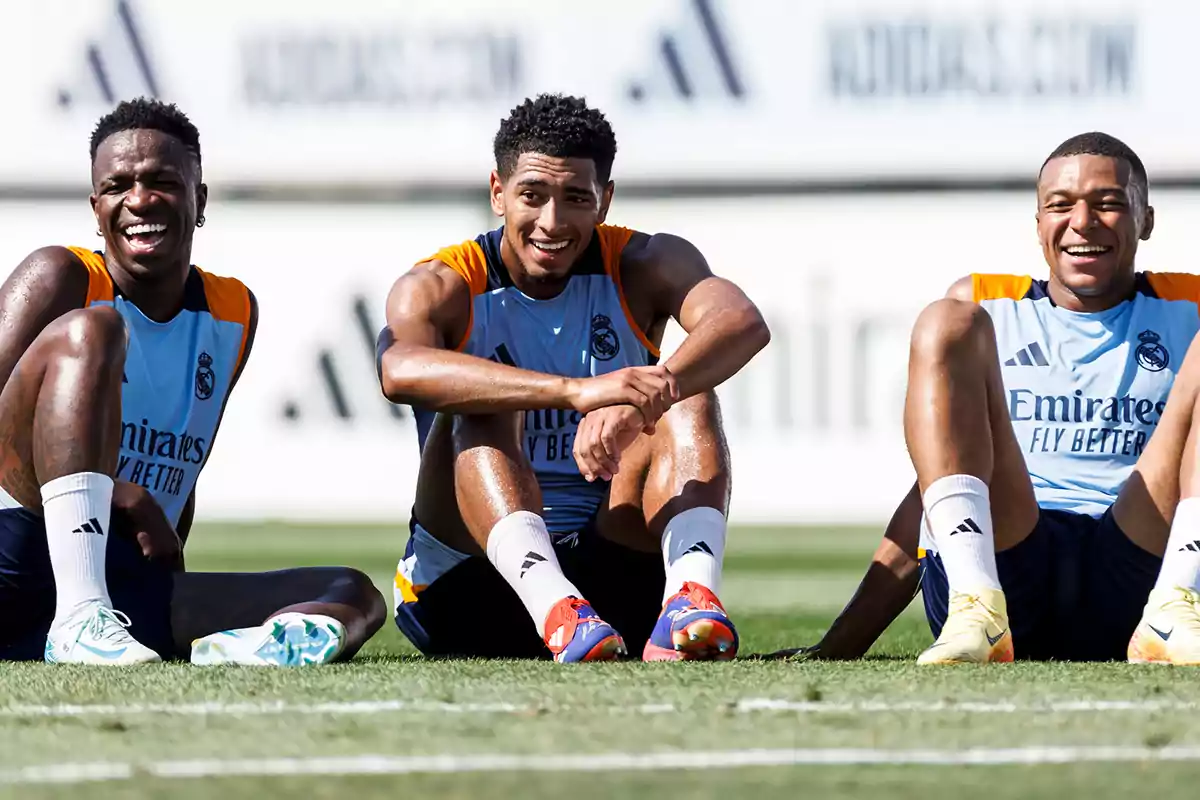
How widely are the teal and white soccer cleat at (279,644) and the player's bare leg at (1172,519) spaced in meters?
1.70

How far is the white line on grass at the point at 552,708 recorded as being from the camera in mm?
2885

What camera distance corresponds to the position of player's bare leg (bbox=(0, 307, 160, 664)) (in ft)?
12.7

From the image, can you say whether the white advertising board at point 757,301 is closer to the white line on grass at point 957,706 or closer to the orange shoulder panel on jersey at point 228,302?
the orange shoulder panel on jersey at point 228,302

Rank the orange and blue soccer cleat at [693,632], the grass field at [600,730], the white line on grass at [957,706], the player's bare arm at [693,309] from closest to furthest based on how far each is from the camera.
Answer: the grass field at [600,730] → the white line on grass at [957,706] → the orange and blue soccer cleat at [693,632] → the player's bare arm at [693,309]

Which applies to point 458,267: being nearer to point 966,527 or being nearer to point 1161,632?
point 966,527

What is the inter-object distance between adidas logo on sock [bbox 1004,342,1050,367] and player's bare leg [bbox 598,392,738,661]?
722mm

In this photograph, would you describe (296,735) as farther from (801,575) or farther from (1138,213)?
(801,575)

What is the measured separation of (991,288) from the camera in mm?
4395

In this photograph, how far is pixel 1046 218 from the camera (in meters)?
4.37

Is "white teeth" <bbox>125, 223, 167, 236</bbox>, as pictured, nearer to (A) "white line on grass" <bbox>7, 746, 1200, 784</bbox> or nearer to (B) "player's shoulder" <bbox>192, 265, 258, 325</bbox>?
(B) "player's shoulder" <bbox>192, 265, 258, 325</bbox>

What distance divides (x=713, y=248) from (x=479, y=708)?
9.59m

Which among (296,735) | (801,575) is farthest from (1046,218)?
(801,575)

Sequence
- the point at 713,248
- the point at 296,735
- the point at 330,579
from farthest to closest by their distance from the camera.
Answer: the point at 713,248 → the point at 330,579 → the point at 296,735

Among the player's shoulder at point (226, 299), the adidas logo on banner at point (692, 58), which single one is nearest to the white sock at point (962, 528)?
the player's shoulder at point (226, 299)
